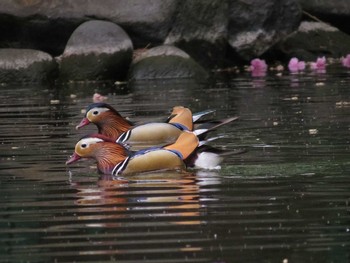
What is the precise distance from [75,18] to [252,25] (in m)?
Answer: 3.38

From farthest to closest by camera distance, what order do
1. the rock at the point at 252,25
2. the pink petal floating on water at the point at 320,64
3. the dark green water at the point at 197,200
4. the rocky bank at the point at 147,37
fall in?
the rock at the point at 252,25, the pink petal floating on water at the point at 320,64, the rocky bank at the point at 147,37, the dark green water at the point at 197,200

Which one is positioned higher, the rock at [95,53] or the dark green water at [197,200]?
the rock at [95,53]

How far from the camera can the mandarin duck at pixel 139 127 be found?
36.2 ft

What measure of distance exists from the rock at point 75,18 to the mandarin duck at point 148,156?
39.1 feet

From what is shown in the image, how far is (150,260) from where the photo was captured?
6137 millimetres

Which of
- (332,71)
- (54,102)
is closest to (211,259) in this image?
(54,102)

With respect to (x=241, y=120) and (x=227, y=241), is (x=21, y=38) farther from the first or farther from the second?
(x=227, y=241)

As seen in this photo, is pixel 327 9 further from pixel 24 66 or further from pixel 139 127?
pixel 139 127

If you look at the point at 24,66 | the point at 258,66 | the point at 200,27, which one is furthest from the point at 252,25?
the point at 24,66

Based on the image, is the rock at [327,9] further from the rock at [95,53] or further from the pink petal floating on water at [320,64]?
the rock at [95,53]

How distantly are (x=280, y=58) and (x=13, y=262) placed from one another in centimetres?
1763

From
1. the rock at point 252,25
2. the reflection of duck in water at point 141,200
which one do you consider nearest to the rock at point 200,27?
the rock at point 252,25

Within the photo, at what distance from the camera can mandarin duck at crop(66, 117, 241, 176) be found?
9109 mm

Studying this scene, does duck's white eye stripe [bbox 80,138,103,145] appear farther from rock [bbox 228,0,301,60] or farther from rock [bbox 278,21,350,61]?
rock [bbox 278,21,350,61]
